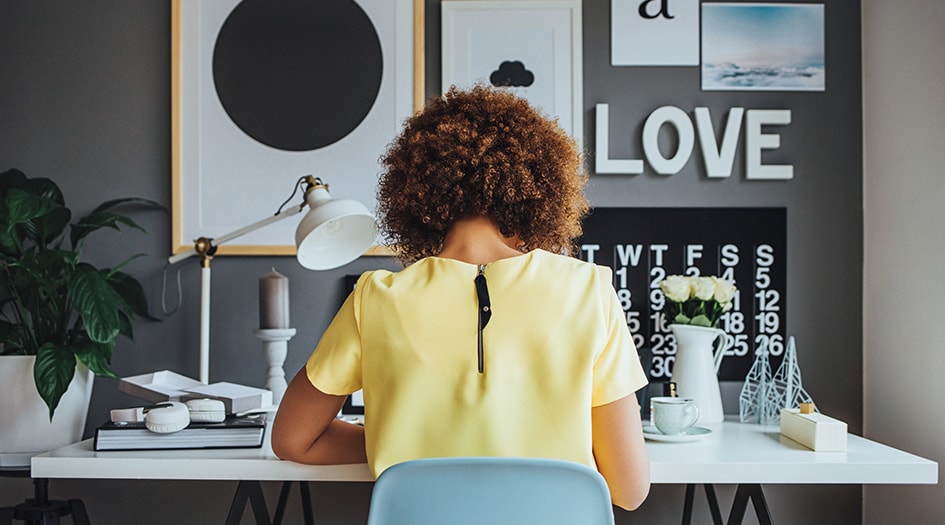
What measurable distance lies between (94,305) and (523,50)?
1.19 m

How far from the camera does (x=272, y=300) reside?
2117 millimetres

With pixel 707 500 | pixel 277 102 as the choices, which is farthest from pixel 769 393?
pixel 277 102

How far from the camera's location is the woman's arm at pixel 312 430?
1310mm

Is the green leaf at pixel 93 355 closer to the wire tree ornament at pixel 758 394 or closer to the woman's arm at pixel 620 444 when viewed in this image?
the woman's arm at pixel 620 444

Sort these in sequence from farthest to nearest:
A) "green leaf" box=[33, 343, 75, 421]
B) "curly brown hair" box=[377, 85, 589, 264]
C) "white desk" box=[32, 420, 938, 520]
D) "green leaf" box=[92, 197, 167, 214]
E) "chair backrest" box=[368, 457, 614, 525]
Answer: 1. "green leaf" box=[92, 197, 167, 214]
2. "green leaf" box=[33, 343, 75, 421]
3. "white desk" box=[32, 420, 938, 520]
4. "curly brown hair" box=[377, 85, 589, 264]
5. "chair backrest" box=[368, 457, 614, 525]

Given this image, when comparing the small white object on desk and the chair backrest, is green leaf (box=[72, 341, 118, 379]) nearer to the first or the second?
the chair backrest

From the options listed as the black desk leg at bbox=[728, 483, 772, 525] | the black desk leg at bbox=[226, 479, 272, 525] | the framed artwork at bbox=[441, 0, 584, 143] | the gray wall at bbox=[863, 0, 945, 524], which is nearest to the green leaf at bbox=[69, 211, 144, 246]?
the black desk leg at bbox=[226, 479, 272, 525]

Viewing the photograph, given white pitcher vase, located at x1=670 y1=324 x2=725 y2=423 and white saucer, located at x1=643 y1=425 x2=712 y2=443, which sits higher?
white pitcher vase, located at x1=670 y1=324 x2=725 y2=423

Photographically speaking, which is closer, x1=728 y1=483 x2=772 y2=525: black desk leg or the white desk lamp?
x1=728 y1=483 x2=772 y2=525: black desk leg

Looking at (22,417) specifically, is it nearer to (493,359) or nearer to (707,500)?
(493,359)

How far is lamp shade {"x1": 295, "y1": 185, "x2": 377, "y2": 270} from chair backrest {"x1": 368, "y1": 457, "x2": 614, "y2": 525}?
912 mm

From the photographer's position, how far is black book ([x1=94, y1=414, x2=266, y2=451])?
1609 millimetres

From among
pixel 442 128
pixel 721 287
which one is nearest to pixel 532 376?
pixel 442 128

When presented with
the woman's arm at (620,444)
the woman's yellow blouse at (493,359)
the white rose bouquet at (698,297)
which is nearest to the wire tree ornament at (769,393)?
the white rose bouquet at (698,297)
